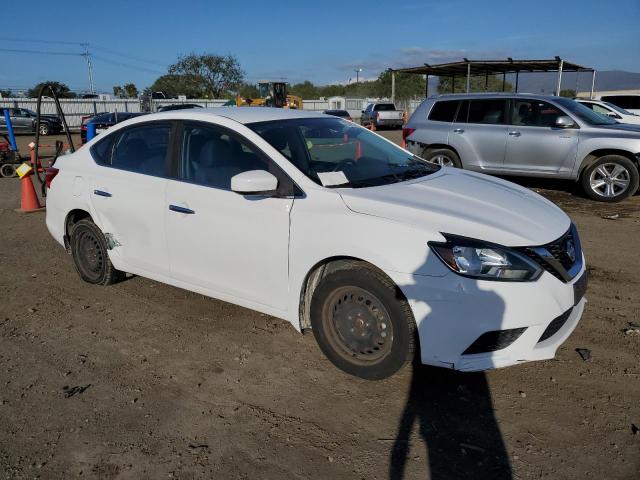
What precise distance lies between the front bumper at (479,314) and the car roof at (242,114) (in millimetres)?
1774

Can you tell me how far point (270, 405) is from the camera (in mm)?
3174

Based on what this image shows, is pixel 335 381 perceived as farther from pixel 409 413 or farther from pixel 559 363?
pixel 559 363

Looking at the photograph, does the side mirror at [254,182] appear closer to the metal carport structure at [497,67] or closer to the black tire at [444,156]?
the black tire at [444,156]

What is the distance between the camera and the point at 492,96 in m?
9.77

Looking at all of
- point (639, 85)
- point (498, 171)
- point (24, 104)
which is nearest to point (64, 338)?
point (498, 171)

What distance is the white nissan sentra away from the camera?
9.60ft

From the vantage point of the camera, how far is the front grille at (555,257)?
117 inches

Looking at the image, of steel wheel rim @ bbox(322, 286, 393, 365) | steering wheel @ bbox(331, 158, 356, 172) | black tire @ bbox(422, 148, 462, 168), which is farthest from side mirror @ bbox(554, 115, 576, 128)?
steel wheel rim @ bbox(322, 286, 393, 365)

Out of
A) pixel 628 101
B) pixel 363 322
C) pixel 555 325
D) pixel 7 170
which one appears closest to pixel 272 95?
pixel 628 101

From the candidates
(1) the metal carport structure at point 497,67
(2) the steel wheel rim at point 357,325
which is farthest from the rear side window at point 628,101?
(2) the steel wheel rim at point 357,325

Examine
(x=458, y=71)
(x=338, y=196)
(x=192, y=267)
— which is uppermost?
(x=458, y=71)

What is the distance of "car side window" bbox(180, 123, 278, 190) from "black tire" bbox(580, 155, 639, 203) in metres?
7.18

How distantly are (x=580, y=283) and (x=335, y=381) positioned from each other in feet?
5.39

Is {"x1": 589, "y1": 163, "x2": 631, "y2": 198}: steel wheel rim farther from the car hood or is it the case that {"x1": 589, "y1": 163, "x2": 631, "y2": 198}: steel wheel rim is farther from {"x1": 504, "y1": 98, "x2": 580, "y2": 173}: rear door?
the car hood
